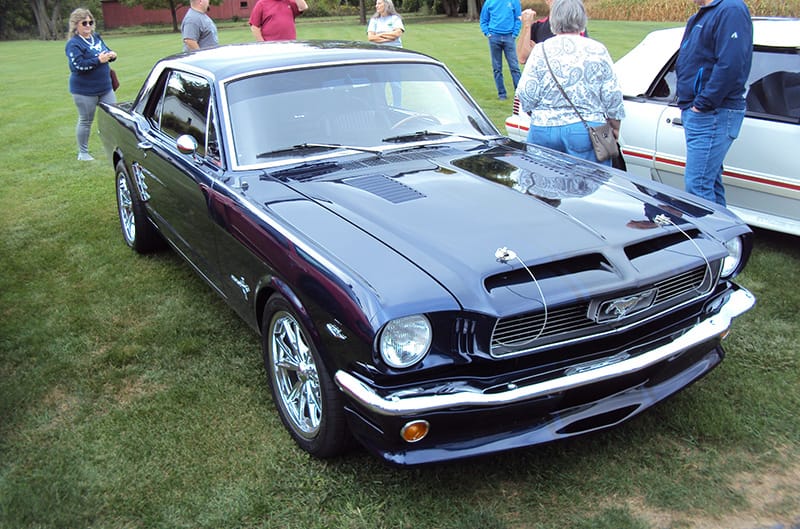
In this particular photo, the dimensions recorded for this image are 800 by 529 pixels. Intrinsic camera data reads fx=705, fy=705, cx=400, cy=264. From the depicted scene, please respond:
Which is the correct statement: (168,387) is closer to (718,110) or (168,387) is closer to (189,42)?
(718,110)

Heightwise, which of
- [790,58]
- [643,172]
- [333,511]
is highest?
[790,58]

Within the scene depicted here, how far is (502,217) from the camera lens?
303cm

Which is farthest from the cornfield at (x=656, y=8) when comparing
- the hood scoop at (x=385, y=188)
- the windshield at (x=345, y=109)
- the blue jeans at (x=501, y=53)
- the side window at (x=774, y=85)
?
the hood scoop at (x=385, y=188)

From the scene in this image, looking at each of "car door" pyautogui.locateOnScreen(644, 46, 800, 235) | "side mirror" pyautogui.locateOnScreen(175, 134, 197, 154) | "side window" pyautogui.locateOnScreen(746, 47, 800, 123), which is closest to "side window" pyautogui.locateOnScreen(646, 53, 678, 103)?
"car door" pyautogui.locateOnScreen(644, 46, 800, 235)

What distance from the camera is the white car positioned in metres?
4.91

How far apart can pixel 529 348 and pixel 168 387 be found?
2075 millimetres

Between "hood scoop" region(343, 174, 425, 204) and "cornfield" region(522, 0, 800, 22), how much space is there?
27467 millimetres

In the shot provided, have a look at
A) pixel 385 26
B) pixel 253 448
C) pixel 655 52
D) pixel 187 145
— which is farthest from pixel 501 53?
pixel 253 448

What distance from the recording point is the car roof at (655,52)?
520 centimetres

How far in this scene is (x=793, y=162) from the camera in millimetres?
4812

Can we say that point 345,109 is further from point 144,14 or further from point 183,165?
point 144,14

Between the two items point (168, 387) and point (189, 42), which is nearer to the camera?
point (168, 387)

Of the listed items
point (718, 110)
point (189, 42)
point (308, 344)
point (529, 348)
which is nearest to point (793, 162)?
point (718, 110)

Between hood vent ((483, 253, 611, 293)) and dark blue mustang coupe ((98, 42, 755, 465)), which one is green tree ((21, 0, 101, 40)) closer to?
dark blue mustang coupe ((98, 42, 755, 465))
